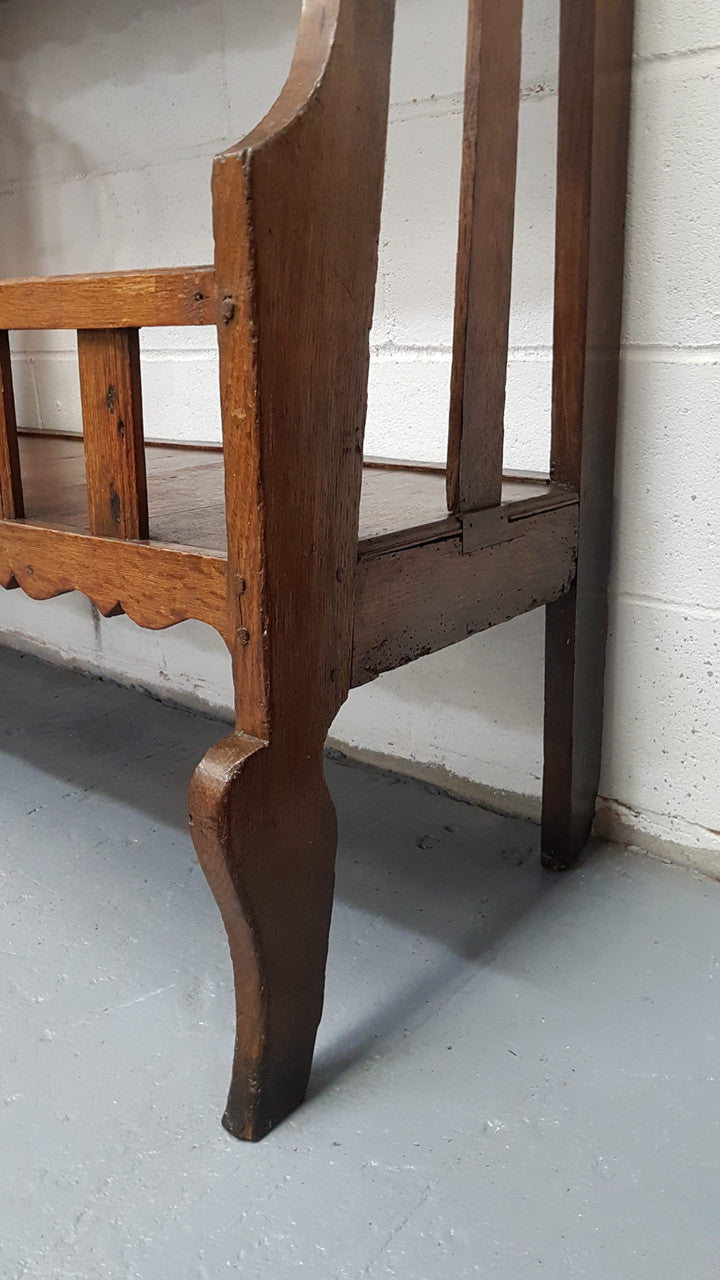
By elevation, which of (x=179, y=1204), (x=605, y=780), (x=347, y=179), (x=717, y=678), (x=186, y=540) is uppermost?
(x=347, y=179)

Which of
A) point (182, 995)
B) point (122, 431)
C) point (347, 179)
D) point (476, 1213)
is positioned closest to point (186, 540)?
point (122, 431)

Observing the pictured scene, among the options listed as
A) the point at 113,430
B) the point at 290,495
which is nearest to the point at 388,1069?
the point at 290,495

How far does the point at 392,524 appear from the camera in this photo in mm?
1124

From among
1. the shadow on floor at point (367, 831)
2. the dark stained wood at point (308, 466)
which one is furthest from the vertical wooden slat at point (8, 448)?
the shadow on floor at point (367, 831)

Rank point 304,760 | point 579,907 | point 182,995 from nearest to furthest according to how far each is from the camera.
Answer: point 304,760
point 182,995
point 579,907

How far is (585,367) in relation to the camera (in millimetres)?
1321

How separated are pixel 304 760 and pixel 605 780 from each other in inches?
30.1

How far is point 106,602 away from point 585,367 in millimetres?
691

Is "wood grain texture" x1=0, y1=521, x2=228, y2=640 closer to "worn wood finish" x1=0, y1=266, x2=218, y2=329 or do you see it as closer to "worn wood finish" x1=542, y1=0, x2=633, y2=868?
"worn wood finish" x1=0, y1=266, x2=218, y2=329

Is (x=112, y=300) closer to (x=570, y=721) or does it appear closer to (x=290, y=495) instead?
(x=290, y=495)

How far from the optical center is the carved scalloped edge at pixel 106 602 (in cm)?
105

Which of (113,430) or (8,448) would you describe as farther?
(8,448)

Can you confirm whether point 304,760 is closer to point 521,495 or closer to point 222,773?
point 222,773

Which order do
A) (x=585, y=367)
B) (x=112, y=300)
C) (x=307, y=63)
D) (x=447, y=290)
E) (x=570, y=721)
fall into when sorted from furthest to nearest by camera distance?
(x=447, y=290) < (x=570, y=721) < (x=585, y=367) < (x=112, y=300) < (x=307, y=63)
